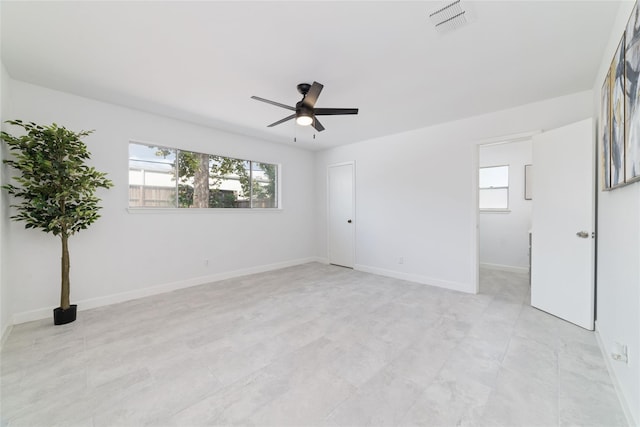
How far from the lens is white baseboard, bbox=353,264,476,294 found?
12.8ft

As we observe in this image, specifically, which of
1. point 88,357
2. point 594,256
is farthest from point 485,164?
point 88,357

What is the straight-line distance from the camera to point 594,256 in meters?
2.67

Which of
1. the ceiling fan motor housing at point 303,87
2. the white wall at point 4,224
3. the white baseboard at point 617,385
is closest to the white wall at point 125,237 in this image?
the white wall at point 4,224

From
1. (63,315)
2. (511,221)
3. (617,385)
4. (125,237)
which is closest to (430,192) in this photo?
(511,221)

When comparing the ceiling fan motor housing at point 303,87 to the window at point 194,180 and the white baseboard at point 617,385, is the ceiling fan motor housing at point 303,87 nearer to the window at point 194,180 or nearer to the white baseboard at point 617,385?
the window at point 194,180

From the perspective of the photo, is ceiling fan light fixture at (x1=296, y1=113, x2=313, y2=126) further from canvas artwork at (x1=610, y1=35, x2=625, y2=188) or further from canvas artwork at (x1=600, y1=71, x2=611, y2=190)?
canvas artwork at (x1=600, y1=71, x2=611, y2=190)

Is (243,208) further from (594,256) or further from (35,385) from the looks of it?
(594,256)

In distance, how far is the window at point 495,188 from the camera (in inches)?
203

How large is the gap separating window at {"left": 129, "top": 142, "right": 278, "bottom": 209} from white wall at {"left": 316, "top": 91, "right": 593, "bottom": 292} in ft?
6.64

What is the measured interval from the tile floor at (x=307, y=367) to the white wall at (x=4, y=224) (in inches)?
8.9

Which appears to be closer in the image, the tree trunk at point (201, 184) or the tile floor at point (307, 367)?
the tile floor at point (307, 367)

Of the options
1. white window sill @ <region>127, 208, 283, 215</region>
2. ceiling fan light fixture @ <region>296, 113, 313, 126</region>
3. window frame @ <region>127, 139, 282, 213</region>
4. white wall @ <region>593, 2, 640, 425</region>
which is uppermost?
ceiling fan light fixture @ <region>296, 113, 313, 126</region>

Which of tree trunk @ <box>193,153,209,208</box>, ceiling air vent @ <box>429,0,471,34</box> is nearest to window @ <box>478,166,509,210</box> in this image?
ceiling air vent @ <box>429,0,471,34</box>

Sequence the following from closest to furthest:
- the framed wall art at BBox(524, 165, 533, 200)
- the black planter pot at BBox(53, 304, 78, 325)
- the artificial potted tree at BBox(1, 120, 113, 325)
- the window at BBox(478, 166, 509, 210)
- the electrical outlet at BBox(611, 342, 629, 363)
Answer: the electrical outlet at BBox(611, 342, 629, 363) < the artificial potted tree at BBox(1, 120, 113, 325) < the black planter pot at BBox(53, 304, 78, 325) < the framed wall art at BBox(524, 165, 533, 200) < the window at BBox(478, 166, 509, 210)
